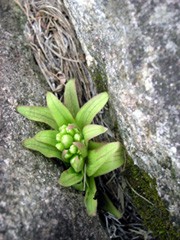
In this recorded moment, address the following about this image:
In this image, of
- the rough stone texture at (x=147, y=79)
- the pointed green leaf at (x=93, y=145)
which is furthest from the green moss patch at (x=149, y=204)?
the pointed green leaf at (x=93, y=145)

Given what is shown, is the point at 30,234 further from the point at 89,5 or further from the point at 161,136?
the point at 89,5

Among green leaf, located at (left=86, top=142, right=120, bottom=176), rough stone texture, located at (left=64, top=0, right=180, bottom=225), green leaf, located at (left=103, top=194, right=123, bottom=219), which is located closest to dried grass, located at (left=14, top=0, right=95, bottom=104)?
rough stone texture, located at (left=64, top=0, right=180, bottom=225)

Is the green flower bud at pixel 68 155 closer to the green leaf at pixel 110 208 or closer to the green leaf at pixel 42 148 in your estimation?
the green leaf at pixel 42 148

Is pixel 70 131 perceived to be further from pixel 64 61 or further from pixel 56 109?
pixel 64 61

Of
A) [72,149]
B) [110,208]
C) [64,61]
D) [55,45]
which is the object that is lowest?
[110,208]

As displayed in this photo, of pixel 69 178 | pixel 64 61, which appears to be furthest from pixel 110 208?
pixel 64 61
